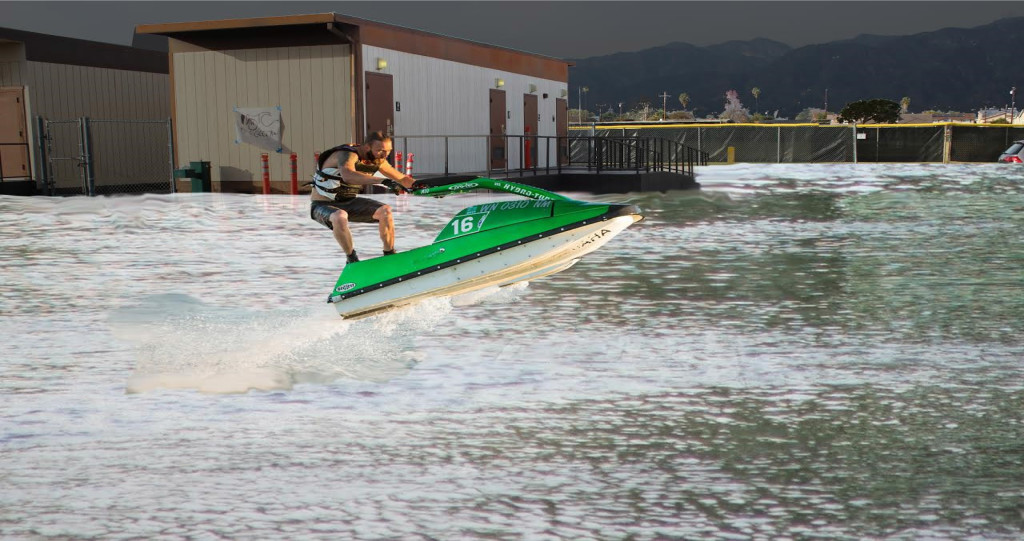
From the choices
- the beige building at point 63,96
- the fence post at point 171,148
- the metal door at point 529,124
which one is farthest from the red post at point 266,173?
the metal door at point 529,124

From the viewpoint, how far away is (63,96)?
1184 inches

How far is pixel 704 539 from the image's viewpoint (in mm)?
4086

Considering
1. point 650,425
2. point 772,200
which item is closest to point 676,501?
point 650,425

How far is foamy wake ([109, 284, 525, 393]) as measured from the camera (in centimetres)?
699

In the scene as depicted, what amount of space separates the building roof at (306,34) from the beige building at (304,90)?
0.09 feet

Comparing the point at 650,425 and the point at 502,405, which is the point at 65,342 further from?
the point at 650,425

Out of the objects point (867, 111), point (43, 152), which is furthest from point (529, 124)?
point (867, 111)

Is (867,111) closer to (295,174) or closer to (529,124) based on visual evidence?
(529,124)

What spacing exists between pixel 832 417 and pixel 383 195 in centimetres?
2123

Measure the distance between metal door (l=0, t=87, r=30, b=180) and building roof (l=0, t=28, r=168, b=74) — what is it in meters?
1.20

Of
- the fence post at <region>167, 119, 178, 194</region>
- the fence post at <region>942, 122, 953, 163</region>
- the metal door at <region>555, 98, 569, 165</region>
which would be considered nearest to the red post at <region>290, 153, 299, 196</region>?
the fence post at <region>167, 119, 178, 194</region>

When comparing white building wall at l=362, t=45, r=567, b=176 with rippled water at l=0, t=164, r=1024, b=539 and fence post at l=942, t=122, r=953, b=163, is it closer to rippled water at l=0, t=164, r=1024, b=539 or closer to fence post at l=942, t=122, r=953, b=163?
rippled water at l=0, t=164, r=1024, b=539

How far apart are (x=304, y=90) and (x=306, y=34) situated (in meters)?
1.47

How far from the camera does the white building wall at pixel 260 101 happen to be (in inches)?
1041
